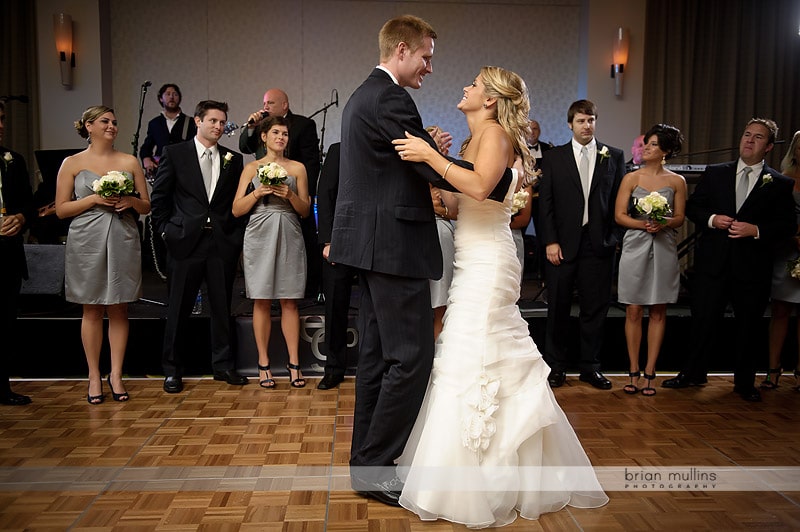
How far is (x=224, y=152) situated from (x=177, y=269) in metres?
0.88

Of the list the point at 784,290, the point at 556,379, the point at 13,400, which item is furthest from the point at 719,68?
the point at 13,400

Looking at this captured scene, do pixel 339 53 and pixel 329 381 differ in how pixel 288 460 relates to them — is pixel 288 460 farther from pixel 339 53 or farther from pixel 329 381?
pixel 339 53

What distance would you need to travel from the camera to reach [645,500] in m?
3.06

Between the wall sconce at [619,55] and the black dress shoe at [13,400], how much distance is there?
289 inches

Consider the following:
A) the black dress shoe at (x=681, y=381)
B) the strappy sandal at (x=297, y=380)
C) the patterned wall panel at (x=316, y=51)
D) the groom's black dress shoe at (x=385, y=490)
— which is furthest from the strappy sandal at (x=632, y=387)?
the patterned wall panel at (x=316, y=51)

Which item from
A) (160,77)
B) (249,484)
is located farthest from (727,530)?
(160,77)

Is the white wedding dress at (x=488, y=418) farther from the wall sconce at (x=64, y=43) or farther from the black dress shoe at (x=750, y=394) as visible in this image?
the wall sconce at (x=64, y=43)

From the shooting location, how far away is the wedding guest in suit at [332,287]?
473 cm

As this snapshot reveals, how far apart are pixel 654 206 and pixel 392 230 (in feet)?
7.83

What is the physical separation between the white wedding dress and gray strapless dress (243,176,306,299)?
2.05 m

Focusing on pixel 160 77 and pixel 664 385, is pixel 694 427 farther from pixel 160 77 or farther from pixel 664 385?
pixel 160 77

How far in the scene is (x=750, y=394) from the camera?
476 centimetres

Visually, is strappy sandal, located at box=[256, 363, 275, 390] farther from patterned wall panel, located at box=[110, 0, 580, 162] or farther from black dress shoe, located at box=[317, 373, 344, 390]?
patterned wall panel, located at box=[110, 0, 580, 162]

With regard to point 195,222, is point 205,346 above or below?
→ below
